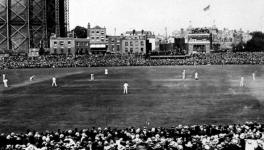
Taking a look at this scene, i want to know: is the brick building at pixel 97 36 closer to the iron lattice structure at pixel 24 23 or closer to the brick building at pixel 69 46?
the brick building at pixel 69 46

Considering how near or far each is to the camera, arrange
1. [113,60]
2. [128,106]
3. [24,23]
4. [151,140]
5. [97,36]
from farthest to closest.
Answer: [97,36] < [24,23] < [113,60] < [128,106] < [151,140]

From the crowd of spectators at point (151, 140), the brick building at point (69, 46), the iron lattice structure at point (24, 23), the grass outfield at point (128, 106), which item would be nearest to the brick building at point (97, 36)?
the brick building at point (69, 46)

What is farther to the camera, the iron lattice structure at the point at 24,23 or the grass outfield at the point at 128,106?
the iron lattice structure at the point at 24,23

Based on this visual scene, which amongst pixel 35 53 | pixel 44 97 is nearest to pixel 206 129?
pixel 44 97

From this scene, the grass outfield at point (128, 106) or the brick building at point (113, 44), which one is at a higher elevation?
the brick building at point (113, 44)

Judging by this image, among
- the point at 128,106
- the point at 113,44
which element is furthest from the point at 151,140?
the point at 113,44

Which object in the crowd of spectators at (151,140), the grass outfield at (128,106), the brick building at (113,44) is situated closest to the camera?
the crowd of spectators at (151,140)

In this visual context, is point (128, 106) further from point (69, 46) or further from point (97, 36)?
point (97, 36)

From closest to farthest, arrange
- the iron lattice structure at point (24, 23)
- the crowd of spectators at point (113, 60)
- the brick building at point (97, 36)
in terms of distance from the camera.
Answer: the crowd of spectators at point (113, 60), the iron lattice structure at point (24, 23), the brick building at point (97, 36)
